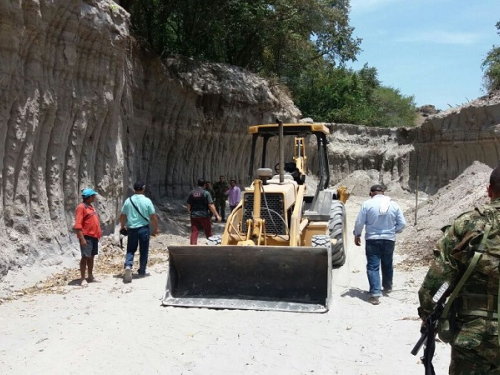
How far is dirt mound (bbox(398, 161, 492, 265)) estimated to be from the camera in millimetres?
11258

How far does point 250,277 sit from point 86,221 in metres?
2.92

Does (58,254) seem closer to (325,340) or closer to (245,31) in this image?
(325,340)

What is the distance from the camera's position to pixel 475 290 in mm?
3047

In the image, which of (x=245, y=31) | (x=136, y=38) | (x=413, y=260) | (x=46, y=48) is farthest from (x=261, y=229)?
(x=245, y=31)

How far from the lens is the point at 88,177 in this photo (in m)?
10.9

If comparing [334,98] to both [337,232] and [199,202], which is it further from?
[337,232]

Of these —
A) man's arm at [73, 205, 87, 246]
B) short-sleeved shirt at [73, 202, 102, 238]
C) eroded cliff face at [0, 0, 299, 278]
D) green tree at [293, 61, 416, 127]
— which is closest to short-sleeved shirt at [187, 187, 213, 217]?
eroded cliff face at [0, 0, 299, 278]

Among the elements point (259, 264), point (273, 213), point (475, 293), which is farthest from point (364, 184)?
point (475, 293)

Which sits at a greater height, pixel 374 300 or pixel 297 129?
pixel 297 129

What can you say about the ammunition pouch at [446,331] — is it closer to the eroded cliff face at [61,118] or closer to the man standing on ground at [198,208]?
the eroded cliff face at [61,118]

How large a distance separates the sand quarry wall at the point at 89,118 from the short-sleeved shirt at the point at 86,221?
39.2 inches

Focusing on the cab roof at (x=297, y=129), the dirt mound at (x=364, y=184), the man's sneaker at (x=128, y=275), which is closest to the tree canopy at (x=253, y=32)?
the dirt mound at (x=364, y=184)

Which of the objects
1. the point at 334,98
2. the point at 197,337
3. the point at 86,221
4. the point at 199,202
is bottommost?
the point at 197,337

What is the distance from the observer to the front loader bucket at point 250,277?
22.6 ft
